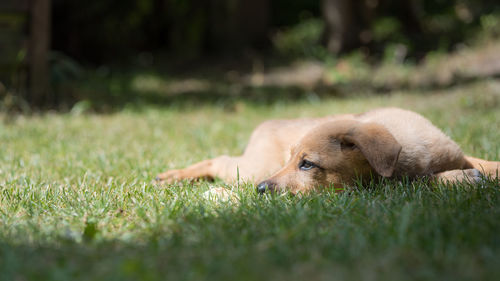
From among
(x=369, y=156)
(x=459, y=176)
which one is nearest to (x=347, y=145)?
(x=369, y=156)

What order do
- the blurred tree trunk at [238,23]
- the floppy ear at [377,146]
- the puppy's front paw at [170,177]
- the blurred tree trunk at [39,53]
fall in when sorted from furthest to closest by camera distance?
the blurred tree trunk at [238,23] < the blurred tree trunk at [39,53] < the puppy's front paw at [170,177] < the floppy ear at [377,146]

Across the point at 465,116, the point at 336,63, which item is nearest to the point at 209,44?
the point at 336,63

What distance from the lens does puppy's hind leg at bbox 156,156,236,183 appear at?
153 inches

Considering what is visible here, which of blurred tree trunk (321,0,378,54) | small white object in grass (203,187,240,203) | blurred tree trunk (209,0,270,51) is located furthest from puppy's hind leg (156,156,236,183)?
blurred tree trunk (209,0,270,51)

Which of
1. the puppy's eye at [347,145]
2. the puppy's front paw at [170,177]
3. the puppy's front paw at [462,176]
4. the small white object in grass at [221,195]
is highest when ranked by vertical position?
the puppy's eye at [347,145]

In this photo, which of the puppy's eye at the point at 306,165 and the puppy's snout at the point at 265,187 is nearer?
the puppy's snout at the point at 265,187

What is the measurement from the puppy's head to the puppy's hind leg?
0.72 metres

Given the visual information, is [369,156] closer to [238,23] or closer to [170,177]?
[170,177]

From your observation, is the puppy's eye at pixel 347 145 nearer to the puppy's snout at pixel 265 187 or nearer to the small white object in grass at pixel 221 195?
the puppy's snout at pixel 265 187

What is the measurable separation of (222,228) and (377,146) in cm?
113

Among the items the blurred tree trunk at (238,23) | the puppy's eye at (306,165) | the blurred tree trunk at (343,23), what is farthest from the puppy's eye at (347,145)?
the blurred tree trunk at (238,23)

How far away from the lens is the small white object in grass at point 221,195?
308 cm

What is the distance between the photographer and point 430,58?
34.2 feet

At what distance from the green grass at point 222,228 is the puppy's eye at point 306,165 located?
28 centimetres
